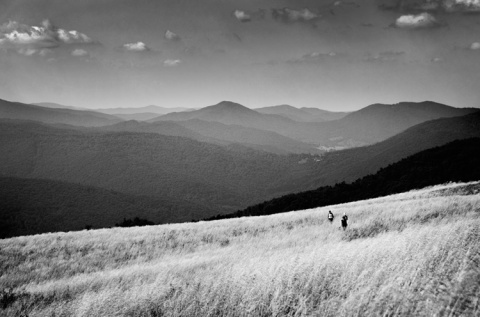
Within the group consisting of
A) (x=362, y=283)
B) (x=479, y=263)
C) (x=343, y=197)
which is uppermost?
(x=479, y=263)

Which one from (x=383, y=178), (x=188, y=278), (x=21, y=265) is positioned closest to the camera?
(x=188, y=278)

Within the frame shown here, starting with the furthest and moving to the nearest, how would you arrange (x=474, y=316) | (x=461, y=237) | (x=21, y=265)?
(x=21, y=265)
(x=461, y=237)
(x=474, y=316)

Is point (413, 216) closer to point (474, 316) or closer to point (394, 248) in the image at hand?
point (394, 248)

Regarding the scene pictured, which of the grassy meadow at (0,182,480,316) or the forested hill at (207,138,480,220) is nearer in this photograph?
the grassy meadow at (0,182,480,316)

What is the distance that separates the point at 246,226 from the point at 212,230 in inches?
92.4

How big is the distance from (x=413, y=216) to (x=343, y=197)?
200 feet

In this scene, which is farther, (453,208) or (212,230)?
(212,230)

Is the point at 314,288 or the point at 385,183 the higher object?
the point at 314,288

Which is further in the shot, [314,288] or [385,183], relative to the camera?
[385,183]

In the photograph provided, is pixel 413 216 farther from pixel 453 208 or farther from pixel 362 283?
pixel 362 283

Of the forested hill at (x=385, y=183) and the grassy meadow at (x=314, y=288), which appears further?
the forested hill at (x=385, y=183)

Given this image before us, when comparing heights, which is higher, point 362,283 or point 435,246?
point 435,246

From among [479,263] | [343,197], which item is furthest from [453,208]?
[343,197]

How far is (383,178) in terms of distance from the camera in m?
83.7
